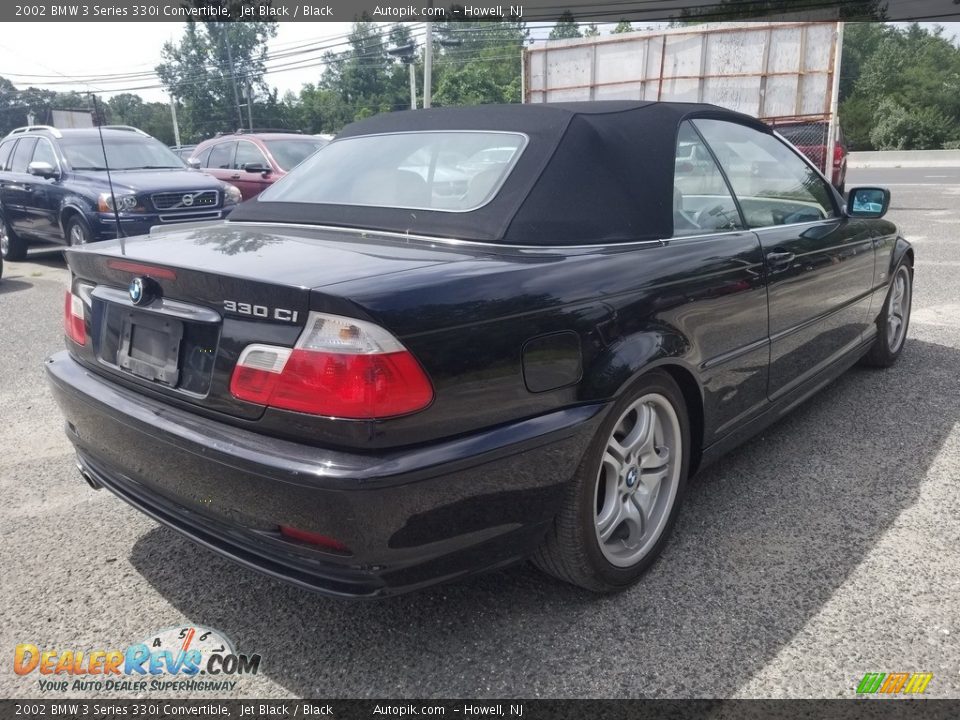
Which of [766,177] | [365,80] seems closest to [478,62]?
[365,80]

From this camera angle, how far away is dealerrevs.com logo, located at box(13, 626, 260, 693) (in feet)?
7.14

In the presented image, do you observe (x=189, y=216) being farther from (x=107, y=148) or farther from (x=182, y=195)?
(x=107, y=148)

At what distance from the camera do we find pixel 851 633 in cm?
230

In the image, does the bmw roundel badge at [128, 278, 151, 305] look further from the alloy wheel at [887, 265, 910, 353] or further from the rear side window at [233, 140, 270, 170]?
the rear side window at [233, 140, 270, 170]

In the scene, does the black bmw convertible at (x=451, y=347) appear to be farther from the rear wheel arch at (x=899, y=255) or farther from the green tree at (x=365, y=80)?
the green tree at (x=365, y=80)

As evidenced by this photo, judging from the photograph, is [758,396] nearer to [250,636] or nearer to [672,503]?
[672,503]

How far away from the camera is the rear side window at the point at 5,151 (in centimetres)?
1083

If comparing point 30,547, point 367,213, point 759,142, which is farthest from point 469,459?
point 759,142

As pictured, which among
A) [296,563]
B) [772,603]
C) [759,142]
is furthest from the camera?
[759,142]

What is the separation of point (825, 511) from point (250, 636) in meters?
2.21

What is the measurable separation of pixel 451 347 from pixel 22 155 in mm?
10847

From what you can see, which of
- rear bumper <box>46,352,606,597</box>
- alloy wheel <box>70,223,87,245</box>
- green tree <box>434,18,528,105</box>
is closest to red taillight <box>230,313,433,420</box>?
rear bumper <box>46,352,606,597</box>

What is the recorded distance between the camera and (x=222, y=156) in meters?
12.3

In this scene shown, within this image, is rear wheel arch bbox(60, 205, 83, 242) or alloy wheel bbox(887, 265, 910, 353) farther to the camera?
rear wheel arch bbox(60, 205, 83, 242)
